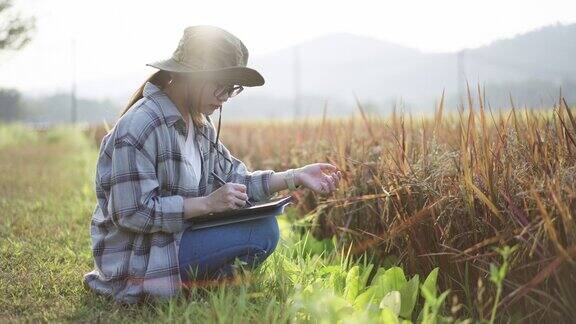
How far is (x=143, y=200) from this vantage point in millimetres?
2305

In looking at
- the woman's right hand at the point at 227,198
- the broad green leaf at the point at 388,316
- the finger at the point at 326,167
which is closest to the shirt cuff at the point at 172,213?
the woman's right hand at the point at 227,198

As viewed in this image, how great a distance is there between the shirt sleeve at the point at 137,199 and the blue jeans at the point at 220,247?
0.47 ft

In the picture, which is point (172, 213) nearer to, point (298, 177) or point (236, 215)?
point (236, 215)

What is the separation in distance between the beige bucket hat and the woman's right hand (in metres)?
0.42

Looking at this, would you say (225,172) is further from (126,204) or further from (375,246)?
(375,246)

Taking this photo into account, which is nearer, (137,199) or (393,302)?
(393,302)

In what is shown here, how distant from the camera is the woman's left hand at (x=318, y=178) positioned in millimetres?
2564

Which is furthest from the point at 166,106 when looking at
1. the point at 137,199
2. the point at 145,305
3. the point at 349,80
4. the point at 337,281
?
the point at 349,80

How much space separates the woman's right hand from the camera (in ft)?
7.48

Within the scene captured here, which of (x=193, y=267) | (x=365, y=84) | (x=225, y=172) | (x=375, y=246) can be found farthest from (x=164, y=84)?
(x=365, y=84)

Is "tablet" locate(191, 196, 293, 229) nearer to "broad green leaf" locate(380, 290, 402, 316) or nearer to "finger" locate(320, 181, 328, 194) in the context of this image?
"finger" locate(320, 181, 328, 194)

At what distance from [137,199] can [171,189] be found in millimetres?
174

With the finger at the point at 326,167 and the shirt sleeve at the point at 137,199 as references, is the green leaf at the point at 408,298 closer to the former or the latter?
the finger at the point at 326,167

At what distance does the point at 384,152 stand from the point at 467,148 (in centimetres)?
60
